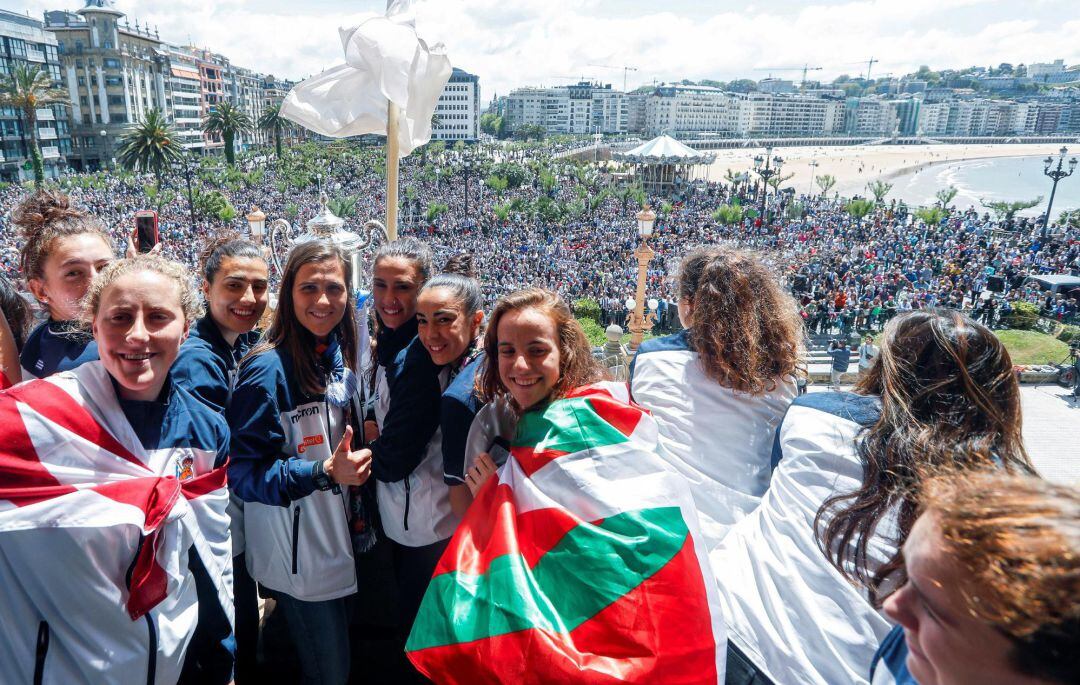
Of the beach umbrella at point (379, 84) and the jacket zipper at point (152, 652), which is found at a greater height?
the beach umbrella at point (379, 84)

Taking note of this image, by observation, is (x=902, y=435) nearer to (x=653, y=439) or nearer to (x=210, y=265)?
(x=653, y=439)

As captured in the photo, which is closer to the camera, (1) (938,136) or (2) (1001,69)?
(1) (938,136)

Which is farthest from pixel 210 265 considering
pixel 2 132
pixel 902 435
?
pixel 2 132

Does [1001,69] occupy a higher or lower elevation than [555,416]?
higher

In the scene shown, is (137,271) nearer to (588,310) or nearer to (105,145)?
(588,310)

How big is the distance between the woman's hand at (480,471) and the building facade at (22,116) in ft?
169

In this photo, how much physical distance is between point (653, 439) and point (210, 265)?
5.74 ft

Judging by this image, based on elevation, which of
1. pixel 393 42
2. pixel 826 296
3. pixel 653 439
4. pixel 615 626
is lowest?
pixel 826 296

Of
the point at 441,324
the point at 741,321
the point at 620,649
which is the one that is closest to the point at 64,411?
the point at 441,324

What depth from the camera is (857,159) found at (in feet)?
290

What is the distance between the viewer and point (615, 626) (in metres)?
1.41

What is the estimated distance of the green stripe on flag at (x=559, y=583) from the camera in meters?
1.43

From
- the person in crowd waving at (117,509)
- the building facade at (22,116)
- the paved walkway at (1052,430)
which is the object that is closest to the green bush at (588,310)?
the paved walkway at (1052,430)

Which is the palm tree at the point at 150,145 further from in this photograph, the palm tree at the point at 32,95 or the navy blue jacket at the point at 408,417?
the navy blue jacket at the point at 408,417
